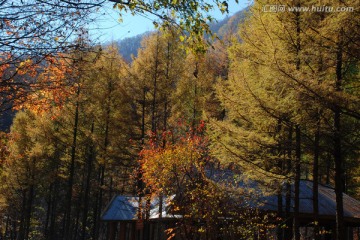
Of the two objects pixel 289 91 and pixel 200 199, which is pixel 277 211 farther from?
pixel 289 91

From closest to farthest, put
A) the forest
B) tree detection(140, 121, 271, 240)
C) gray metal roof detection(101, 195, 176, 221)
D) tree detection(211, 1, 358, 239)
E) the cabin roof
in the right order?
the forest < tree detection(211, 1, 358, 239) < tree detection(140, 121, 271, 240) < the cabin roof < gray metal roof detection(101, 195, 176, 221)

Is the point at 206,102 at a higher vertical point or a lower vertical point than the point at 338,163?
higher

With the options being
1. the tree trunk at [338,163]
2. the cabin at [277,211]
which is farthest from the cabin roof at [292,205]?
the tree trunk at [338,163]

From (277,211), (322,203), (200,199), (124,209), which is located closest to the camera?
(200,199)

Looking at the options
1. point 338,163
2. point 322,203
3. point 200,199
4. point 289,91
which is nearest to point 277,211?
point 322,203

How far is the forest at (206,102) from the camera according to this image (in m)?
4.95

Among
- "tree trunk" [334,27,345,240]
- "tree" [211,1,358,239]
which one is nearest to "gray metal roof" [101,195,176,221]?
"tree" [211,1,358,239]

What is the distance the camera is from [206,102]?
19.9m

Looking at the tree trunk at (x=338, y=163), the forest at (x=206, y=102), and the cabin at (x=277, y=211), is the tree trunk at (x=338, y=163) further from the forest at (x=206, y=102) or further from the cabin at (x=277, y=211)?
the cabin at (x=277, y=211)

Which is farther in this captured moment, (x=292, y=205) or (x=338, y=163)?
(x=292, y=205)

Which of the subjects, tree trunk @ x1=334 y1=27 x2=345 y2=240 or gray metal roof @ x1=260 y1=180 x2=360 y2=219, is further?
gray metal roof @ x1=260 y1=180 x2=360 y2=219

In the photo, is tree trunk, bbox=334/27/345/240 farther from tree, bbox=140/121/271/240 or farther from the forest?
tree, bbox=140/121/271/240

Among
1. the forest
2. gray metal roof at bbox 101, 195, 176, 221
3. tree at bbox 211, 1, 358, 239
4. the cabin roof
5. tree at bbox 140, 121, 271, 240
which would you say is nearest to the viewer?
the forest

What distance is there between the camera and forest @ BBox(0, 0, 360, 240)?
495cm
